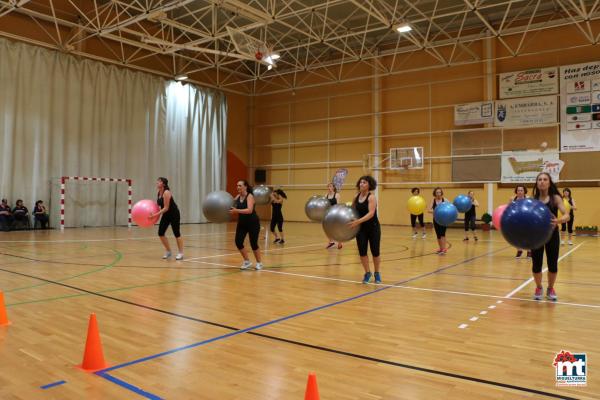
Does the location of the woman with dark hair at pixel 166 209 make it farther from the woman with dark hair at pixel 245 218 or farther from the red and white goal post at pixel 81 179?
the red and white goal post at pixel 81 179

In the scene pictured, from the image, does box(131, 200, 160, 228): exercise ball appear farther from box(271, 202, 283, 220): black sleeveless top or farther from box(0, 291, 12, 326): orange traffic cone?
box(0, 291, 12, 326): orange traffic cone

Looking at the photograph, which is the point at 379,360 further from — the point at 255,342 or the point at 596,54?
the point at 596,54

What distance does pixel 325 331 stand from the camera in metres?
4.38

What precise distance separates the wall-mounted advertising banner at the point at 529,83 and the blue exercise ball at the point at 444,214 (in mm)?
10735

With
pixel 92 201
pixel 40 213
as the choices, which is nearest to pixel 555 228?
pixel 40 213

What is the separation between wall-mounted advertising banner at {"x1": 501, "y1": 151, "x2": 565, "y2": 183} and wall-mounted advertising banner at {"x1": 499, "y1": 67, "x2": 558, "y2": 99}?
236cm

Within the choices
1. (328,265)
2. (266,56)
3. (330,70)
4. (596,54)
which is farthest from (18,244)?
(596,54)

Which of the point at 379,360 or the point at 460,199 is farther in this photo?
the point at 460,199

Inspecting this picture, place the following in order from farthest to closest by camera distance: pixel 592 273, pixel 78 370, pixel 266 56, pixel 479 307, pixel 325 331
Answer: pixel 266 56, pixel 592 273, pixel 479 307, pixel 325 331, pixel 78 370

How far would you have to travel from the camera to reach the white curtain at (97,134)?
17.5 metres

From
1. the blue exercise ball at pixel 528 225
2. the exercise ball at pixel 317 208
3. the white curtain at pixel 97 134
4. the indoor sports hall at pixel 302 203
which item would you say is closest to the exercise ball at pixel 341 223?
the indoor sports hall at pixel 302 203

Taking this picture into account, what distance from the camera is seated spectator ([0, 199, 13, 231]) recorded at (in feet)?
53.1

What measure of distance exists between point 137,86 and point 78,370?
64.7 ft

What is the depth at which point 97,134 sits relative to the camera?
19688mm
